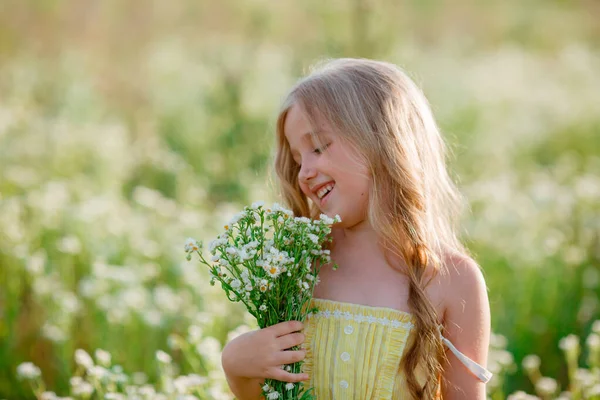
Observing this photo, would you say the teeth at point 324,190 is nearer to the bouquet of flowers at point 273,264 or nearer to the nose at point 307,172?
the nose at point 307,172

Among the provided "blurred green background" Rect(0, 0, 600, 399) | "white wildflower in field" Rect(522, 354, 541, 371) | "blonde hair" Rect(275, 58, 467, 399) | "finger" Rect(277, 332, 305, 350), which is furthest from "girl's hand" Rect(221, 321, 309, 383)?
"white wildflower in field" Rect(522, 354, 541, 371)

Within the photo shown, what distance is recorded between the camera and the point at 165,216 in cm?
404

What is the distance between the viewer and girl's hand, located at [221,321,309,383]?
5.43 ft

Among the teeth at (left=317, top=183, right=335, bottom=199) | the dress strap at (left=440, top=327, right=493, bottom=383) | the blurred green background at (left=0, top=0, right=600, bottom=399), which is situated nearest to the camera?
the dress strap at (left=440, top=327, right=493, bottom=383)

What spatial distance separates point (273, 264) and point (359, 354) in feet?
1.31

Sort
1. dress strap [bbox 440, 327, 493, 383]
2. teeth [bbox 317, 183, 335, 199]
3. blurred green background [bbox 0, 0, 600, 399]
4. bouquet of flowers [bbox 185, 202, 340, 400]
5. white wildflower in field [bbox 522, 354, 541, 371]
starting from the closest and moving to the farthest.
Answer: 1. bouquet of flowers [bbox 185, 202, 340, 400]
2. dress strap [bbox 440, 327, 493, 383]
3. teeth [bbox 317, 183, 335, 199]
4. white wildflower in field [bbox 522, 354, 541, 371]
5. blurred green background [bbox 0, 0, 600, 399]

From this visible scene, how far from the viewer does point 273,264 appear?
1579 millimetres

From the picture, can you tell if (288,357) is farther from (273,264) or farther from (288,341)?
(273,264)

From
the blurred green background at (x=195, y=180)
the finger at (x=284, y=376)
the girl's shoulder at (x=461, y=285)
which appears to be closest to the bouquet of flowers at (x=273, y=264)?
the finger at (x=284, y=376)

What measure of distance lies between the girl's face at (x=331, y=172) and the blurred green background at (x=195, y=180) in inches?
11.5

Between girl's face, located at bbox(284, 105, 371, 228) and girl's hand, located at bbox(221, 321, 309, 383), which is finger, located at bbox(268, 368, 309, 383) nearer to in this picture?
girl's hand, located at bbox(221, 321, 309, 383)

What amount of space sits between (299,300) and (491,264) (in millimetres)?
2235

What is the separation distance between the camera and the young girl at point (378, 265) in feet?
5.85

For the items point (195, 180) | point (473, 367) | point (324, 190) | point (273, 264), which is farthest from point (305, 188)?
point (195, 180)
